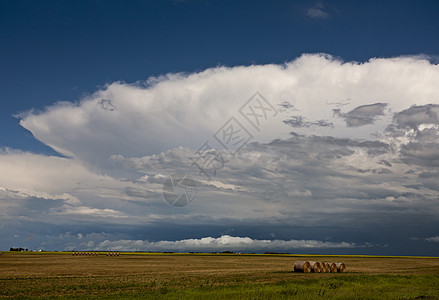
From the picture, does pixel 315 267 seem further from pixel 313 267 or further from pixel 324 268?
pixel 324 268

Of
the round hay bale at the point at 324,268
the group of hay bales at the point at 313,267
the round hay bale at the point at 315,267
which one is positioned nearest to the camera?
the group of hay bales at the point at 313,267

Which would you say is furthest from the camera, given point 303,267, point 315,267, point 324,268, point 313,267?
point 324,268

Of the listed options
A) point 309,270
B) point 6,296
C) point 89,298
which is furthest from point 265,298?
point 309,270

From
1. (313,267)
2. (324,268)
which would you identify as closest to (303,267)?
(313,267)

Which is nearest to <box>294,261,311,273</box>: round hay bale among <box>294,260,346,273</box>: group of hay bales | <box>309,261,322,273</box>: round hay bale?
<box>294,260,346,273</box>: group of hay bales

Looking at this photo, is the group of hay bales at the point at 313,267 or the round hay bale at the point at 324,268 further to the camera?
the round hay bale at the point at 324,268

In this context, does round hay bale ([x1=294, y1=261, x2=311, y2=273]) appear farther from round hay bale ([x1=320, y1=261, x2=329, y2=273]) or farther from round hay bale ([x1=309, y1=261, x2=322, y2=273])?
round hay bale ([x1=320, y1=261, x2=329, y2=273])

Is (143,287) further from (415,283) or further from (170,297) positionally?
(415,283)

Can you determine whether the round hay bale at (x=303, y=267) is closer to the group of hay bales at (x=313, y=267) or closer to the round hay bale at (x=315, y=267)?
the group of hay bales at (x=313, y=267)

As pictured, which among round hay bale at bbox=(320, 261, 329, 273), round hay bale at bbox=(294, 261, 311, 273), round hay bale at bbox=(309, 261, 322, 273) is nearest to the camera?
round hay bale at bbox=(294, 261, 311, 273)

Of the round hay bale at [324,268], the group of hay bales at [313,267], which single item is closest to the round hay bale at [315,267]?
the group of hay bales at [313,267]

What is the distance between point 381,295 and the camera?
24.4 metres

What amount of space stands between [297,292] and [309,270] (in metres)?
22.7

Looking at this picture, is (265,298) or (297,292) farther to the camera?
(297,292)
